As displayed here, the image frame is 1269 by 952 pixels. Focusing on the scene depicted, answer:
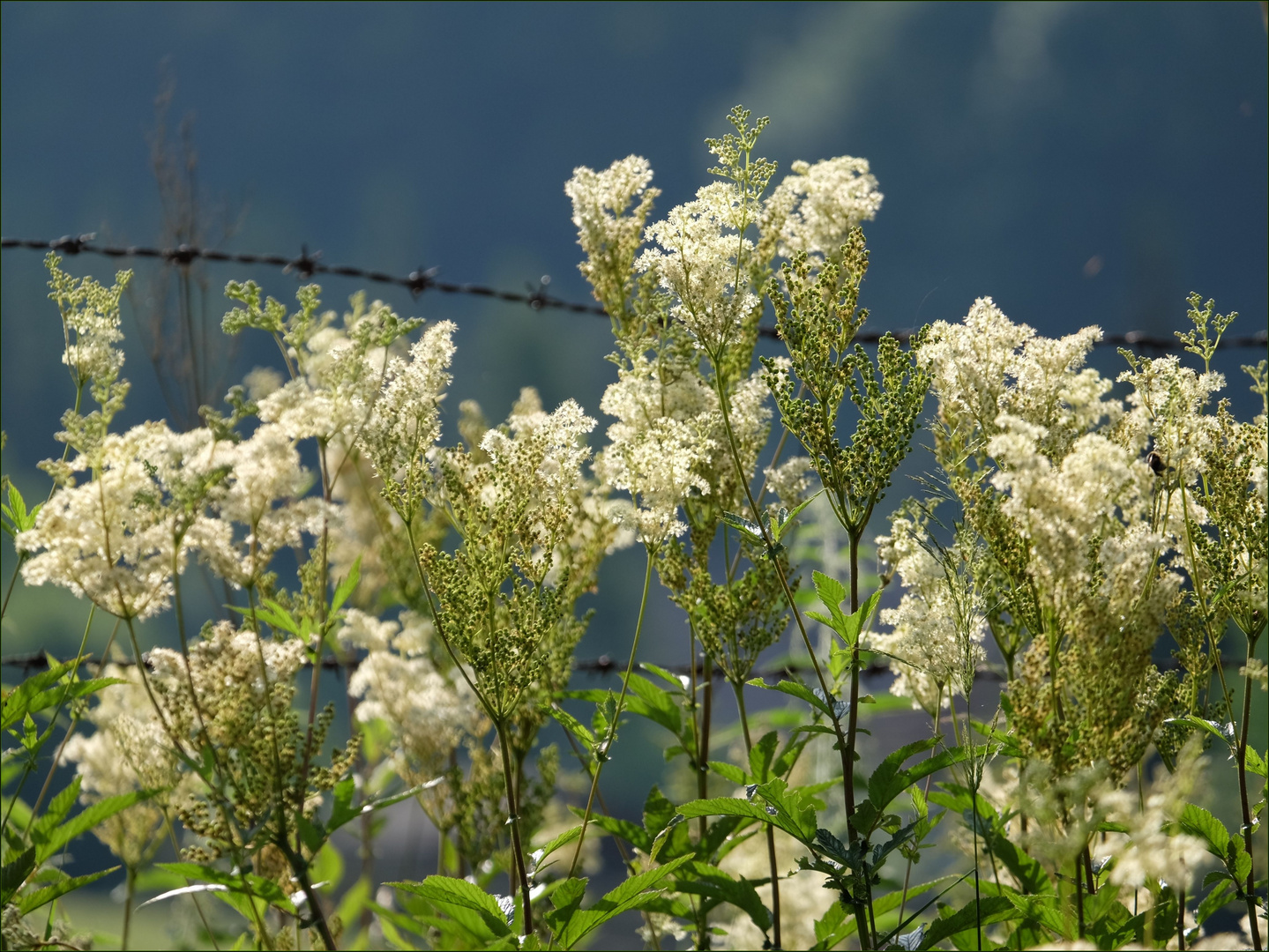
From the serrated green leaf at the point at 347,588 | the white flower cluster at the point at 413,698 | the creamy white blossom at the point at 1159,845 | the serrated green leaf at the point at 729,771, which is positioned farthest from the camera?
the white flower cluster at the point at 413,698

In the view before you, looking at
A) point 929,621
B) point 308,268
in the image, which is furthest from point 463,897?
point 308,268

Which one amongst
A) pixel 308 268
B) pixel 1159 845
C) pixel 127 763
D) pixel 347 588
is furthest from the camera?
pixel 308 268

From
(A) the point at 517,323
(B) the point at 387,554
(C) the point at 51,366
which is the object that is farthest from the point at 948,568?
(C) the point at 51,366

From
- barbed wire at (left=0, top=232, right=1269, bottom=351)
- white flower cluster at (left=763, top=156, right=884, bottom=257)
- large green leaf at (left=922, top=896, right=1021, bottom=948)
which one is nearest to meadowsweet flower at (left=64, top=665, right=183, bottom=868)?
barbed wire at (left=0, top=232, right=1269, bottom=351)

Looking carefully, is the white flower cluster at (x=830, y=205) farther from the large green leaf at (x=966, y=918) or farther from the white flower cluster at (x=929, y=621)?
the large green leaf at (x=966, y=918)

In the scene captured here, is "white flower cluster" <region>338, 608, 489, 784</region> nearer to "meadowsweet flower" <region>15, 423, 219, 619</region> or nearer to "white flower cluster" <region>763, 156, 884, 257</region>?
"meadowsweet flower" <region>15, 423, 219, 619</region>

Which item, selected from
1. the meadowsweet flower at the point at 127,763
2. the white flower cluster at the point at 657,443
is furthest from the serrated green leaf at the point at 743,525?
the meadowsweet flower at the point at 127,763

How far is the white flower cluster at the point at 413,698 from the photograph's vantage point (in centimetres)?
181

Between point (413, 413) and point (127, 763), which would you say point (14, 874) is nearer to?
point (127, 763)

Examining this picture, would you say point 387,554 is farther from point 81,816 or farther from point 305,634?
point 81,816

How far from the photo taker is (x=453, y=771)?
5.69ft

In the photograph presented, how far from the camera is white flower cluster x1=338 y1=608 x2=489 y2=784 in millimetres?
1813

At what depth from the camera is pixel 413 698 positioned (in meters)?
1.85

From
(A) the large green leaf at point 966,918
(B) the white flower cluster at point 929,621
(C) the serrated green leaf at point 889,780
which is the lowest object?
(A) the large green leaf at point 966,918
